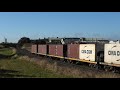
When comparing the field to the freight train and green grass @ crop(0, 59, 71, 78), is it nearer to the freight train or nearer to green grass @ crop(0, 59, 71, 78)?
green grass @ crop(0, 59, 71, 78)

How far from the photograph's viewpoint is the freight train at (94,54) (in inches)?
1242

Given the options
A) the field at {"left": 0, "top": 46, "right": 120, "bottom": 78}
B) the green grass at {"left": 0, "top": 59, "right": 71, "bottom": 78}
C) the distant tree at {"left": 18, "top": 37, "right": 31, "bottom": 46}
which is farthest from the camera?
the distant tree at {"left": 18, "top": 37, "right": 31, "bottom": 46}

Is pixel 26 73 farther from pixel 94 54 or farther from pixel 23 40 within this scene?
pixel 23 40

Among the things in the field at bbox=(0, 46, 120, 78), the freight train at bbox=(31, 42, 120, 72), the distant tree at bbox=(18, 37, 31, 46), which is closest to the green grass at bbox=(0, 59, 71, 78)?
the field at bbox=(0, 46, 120, 78)

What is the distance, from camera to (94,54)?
3738cm

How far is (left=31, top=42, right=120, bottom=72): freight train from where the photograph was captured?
31552mm
